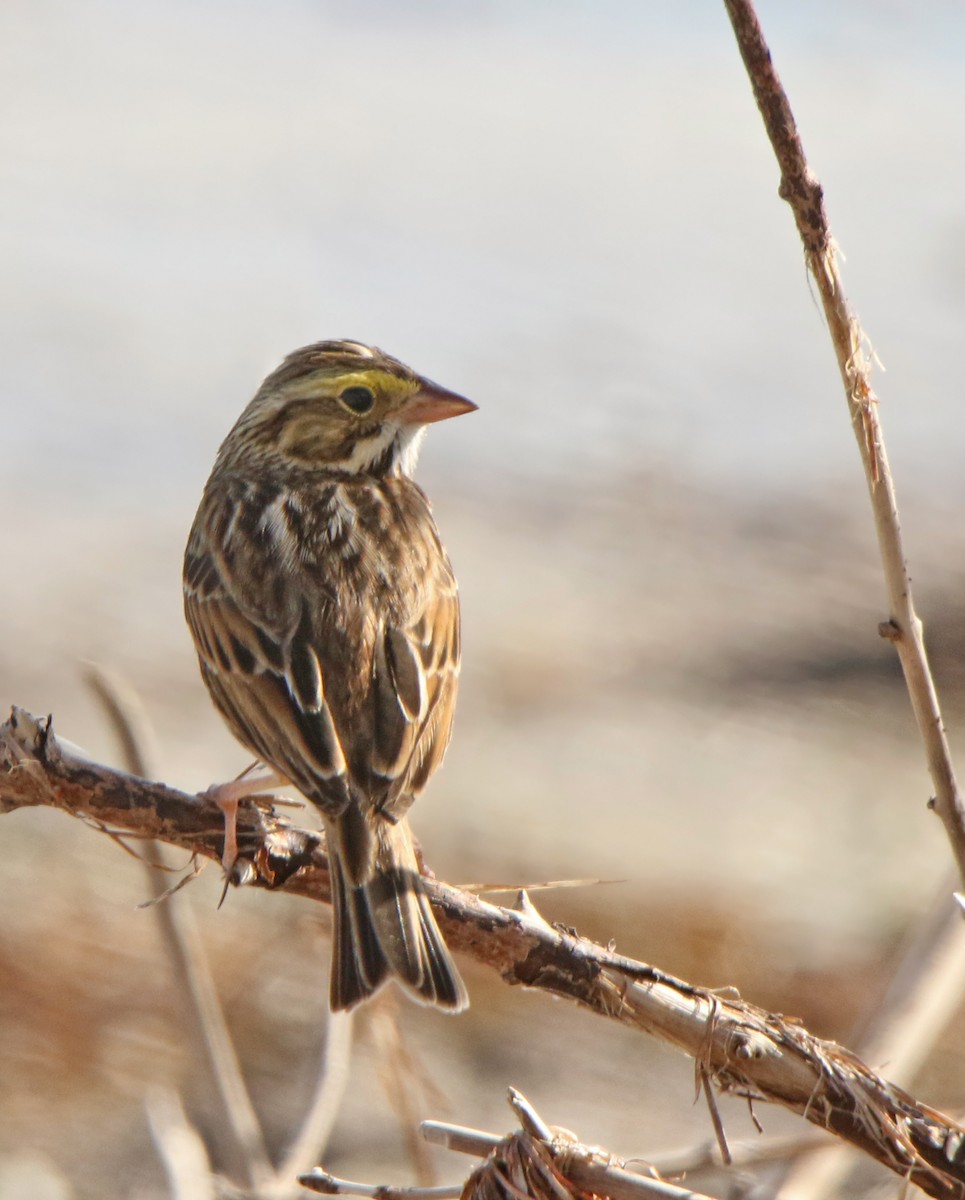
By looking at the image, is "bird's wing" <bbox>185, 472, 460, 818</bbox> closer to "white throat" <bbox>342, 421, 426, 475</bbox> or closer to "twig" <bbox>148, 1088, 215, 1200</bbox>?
"white throat" <bbox>342, 421, 426, 475</bbox>

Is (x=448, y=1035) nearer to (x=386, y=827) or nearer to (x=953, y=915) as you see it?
(x=386, y=827)

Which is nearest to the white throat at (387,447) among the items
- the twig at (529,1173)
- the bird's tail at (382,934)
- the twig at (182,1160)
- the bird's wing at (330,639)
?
the bird's wing at (330,639)

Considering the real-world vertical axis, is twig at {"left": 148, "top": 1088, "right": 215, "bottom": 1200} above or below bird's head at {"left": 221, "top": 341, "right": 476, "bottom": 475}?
below

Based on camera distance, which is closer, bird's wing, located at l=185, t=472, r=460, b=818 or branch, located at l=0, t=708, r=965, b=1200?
branch, located at l=0, t=708, r=965, b=1200

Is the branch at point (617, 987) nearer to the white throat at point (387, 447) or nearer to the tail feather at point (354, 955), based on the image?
the tail feather at point (354, 955)

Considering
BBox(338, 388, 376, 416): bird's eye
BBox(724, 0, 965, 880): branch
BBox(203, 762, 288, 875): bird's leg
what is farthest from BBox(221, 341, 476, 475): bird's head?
BBox(724, 0, 965, 880): branch

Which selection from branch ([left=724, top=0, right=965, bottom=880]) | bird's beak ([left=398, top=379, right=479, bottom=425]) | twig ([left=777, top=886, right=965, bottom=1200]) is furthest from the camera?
bird's beak ([left=398, top=379, right=479, bottom=425])
